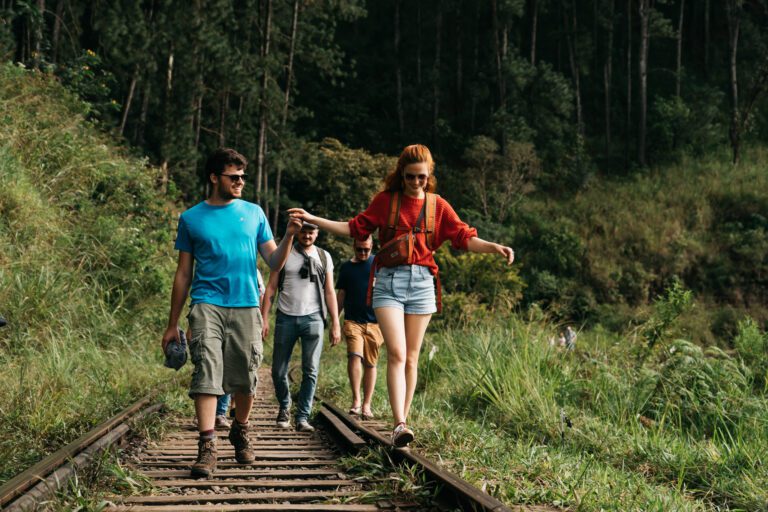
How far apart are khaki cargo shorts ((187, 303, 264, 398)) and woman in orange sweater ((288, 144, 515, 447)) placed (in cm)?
82

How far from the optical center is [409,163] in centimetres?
491

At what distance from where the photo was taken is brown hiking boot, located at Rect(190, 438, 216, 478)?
4562 millimetres

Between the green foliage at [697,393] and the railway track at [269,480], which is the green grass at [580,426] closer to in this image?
the green foliage at [697,393]

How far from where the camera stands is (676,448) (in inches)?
232

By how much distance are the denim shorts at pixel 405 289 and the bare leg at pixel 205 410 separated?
126 cm

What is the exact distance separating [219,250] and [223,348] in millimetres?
658

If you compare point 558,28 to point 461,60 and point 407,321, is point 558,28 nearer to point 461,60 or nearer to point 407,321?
point 461,60

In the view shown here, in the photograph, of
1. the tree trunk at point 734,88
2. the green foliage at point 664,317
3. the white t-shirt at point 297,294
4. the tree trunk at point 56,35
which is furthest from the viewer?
the tree trunk at point 734,88

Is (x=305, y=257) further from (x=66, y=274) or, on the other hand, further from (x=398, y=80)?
(x=398, y=80)

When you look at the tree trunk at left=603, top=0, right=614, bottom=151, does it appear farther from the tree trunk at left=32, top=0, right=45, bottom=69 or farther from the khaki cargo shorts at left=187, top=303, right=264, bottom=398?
the khaki cargo shorts at left=187, top=303, right=264, bottom=398

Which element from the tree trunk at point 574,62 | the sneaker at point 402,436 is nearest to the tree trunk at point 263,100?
the tree trunk at point 574,62

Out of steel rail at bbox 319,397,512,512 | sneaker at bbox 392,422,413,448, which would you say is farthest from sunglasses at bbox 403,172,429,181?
steel rail at bbox 319,397,512,512

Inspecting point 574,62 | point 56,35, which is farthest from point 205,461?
point 574,62

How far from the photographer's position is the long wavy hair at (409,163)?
4.88 metres
